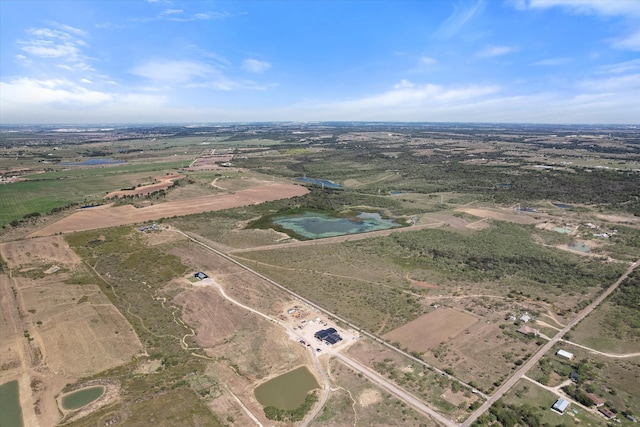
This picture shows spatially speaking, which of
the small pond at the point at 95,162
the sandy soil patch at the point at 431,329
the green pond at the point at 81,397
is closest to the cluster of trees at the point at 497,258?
the sandy soil patch at the point at 431,329

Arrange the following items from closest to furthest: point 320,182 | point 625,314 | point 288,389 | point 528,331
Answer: point 288,389, point 528,331, point 625,314, point 320,182

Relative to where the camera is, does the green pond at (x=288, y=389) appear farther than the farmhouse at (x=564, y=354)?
No

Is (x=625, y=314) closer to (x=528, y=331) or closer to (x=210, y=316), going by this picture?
(x=528, y=331)

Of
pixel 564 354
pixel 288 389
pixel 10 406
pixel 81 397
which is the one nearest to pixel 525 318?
pixel 564 354

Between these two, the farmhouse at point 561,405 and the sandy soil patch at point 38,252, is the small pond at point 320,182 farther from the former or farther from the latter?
the farmhouse at point 561,405

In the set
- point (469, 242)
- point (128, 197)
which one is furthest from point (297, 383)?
point (128, 197)
